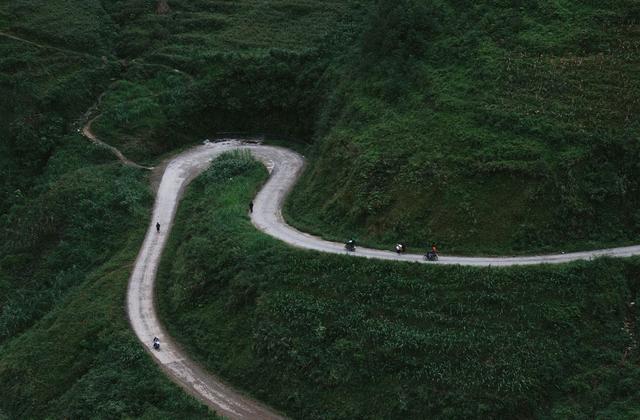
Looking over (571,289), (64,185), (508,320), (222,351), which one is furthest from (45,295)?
(571,289)

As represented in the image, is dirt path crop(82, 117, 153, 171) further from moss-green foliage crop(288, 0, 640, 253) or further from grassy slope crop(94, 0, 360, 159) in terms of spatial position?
moss-green foliage crop(288, 0, 640, 253)

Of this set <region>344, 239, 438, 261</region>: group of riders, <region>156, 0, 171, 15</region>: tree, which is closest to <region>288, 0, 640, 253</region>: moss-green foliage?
<region>344, 239, 438, 261</region>: group of riders

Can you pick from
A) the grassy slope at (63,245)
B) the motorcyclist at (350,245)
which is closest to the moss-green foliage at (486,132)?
the motorcyclist at (350,245)

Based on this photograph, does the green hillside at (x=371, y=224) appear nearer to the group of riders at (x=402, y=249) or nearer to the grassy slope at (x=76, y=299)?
the grassy slope at (x=76, y=299)

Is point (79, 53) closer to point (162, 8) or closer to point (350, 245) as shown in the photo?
point (162, 8)

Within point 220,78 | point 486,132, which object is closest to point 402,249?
point 486,132

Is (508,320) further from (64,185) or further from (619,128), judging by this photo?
(64,185)
